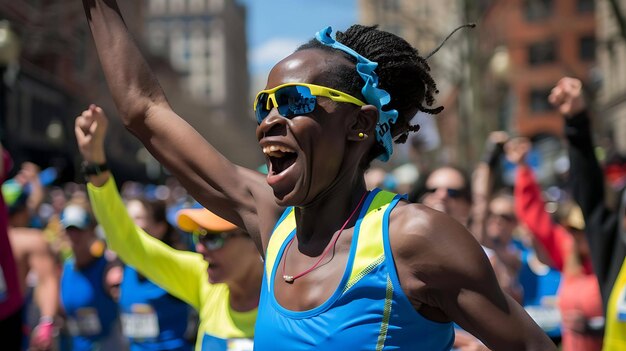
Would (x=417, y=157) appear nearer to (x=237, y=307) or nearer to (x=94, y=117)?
→ (x=237, y=307)

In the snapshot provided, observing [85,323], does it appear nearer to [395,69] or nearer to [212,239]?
[212,239]

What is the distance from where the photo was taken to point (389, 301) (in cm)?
206

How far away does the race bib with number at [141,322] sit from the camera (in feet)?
18.8

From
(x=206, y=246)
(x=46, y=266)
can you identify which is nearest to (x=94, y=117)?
(x=206, y=246)

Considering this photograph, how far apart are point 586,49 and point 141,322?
59837 millimetres

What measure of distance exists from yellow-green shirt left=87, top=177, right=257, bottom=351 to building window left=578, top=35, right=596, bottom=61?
60.1 metres

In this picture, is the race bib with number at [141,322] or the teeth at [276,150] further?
the race bib with number at [141,322]

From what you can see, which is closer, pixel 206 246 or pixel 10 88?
pixel 206 246

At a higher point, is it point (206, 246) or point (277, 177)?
point (277, 177)

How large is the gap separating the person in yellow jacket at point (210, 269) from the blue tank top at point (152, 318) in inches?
53.4

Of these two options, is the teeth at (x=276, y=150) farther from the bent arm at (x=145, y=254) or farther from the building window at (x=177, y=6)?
the building window at (x=177, y=6)

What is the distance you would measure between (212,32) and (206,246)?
158706 millimetres

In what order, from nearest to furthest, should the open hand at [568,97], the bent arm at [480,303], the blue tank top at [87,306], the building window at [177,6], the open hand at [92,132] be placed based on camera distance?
the bent arm at [480,303] < the open hand at [92,132] < the open hand at [568,97] < the blue tank top at [87,306] < the building window at [177,6]

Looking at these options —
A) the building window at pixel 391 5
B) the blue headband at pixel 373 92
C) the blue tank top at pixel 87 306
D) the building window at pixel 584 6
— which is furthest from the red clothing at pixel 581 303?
the building window at pixel 584 6
